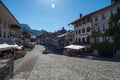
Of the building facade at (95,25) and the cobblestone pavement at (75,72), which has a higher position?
the building facade at (95,25)

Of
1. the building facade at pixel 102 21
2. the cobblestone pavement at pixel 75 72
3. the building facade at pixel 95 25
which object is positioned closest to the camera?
the cobblestone pavement at pixel 75 72

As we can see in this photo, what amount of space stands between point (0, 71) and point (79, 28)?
169ft

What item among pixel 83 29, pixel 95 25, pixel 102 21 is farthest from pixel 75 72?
pixel 83 29

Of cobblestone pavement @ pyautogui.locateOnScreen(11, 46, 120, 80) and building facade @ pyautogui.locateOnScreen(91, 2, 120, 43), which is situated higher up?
building facade @ pyautogui.locateOnScreen(91, 2, 120, 43)

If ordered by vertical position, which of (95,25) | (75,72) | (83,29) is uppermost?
(95,25)

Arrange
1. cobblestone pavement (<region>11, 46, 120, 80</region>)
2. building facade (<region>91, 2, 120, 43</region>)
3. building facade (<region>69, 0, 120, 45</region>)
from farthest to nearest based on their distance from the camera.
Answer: building facade (<region>69, 0, 120, 45</region>), building facade (<region>91, 2, 120, 43</region>), cobblestone pavement (<region>11, 46, 120, 80</region>)

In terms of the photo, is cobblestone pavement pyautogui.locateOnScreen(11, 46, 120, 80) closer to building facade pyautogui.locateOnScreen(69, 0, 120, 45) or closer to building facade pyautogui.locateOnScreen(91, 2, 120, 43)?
building facade pyautogui.locateOnScreen(91, 2, 120, 43)

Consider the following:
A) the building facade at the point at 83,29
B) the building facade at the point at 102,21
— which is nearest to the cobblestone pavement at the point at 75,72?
the building facade at the point at 102,21

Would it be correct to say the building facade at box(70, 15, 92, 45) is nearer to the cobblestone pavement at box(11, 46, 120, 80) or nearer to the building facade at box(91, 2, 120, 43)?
the building facade at box(91, 2, 120, 43)

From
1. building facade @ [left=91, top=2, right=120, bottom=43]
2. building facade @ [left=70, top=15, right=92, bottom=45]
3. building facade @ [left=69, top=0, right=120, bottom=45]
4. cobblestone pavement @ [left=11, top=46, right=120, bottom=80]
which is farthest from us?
building facade @ [left=70, top=15, right=92, bottom=45]

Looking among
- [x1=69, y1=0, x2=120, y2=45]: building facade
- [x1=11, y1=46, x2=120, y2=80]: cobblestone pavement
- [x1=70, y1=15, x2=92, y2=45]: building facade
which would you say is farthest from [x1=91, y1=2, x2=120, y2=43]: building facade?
[x1=11, y1=46, x2=120, y2=80]: cobblestone pavement

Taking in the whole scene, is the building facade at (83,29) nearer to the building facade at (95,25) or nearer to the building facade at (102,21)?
the building facade at (95,25)

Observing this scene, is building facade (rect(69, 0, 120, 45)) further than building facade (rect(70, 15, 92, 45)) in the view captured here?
No

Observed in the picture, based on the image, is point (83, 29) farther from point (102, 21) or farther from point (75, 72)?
point (75, 72)
